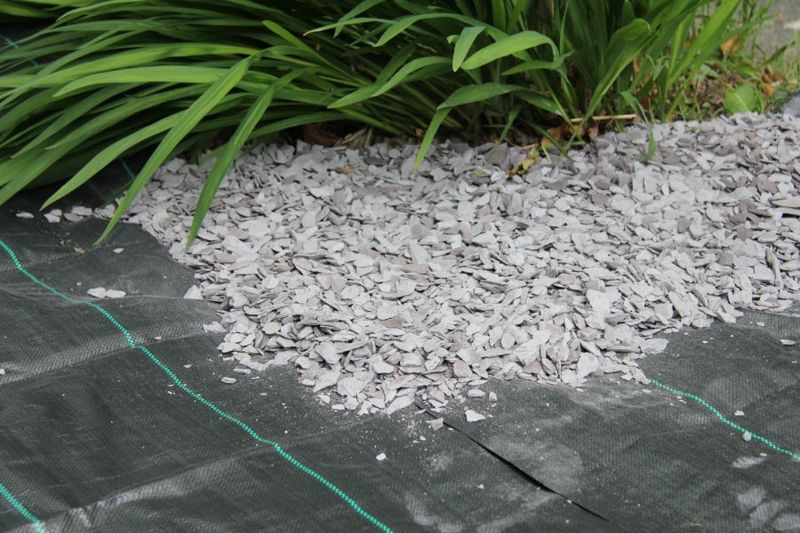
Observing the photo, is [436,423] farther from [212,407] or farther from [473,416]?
[212,407]

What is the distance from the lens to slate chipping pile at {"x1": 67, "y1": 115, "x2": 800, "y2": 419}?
152 centimetres

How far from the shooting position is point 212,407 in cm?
140

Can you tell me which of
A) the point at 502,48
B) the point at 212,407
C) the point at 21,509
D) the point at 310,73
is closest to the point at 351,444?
the point at 212,407

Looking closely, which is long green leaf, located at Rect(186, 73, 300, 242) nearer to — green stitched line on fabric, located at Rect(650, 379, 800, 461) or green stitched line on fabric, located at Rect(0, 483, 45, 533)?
green stitched line on fabric, located at Rect(0, 483, 45, 533)

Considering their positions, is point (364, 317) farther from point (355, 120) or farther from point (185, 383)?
point (355, 120)

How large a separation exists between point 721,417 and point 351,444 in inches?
22.0

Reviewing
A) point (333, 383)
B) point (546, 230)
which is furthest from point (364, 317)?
point (546, 230)

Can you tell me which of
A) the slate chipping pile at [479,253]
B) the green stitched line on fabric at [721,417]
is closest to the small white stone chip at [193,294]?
the slate chipping pile at [479,253]

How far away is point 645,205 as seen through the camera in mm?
1907

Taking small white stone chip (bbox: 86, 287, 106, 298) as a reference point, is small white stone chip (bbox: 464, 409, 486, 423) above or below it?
above

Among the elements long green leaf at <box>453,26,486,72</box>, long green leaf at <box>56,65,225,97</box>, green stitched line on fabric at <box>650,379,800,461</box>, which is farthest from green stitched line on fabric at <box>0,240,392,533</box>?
long green leaf at <box>453,26,486,72</box>

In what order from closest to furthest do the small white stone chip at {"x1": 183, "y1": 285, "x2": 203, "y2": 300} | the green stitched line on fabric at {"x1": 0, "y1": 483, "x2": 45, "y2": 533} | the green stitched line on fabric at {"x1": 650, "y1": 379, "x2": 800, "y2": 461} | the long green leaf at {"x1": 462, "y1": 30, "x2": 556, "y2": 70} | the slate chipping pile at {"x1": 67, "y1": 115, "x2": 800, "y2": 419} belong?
the green stitched line on fabric at {"x1": 0, "y1": 483, "x2": 45, "y2": 533} → the green stitched line on fabric at {"x1": 650, "y1": 379, "x2": 800, "y2": 461} → the slate chipping pile at {"x1": 67, "y1": 115, "x2": 800, "y2": 419} → the long green leaf at {"x1": 462, "y1": 30, "x2": 556, "y2": 70} → the small white stone chip at {"x1": 183, "y1": 285, "x2": 203, "y2": 300}

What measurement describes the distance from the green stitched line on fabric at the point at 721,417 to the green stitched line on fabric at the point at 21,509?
36.6 inches

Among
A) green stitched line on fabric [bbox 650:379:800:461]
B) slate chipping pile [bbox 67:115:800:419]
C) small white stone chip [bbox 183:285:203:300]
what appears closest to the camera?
green stitched line on fabric [bbox 650:379:800:461]
